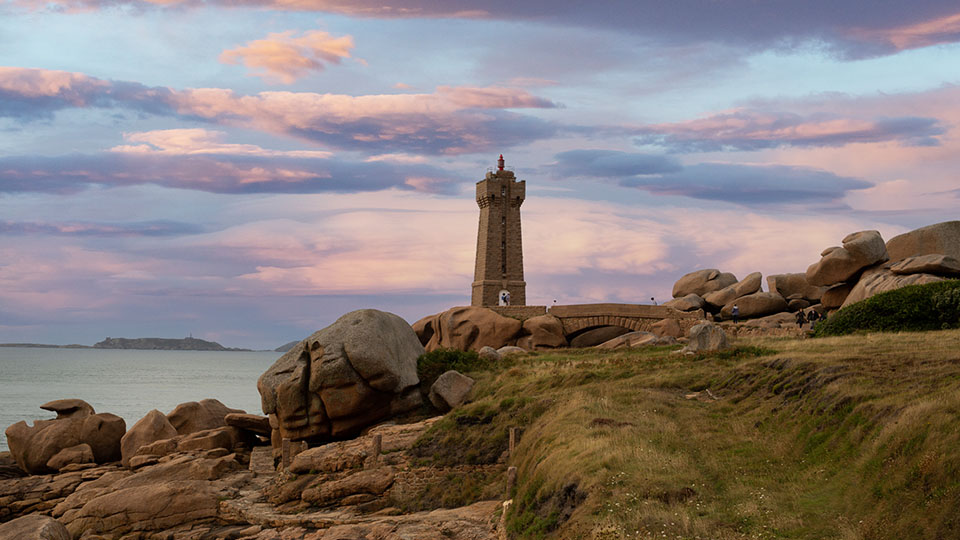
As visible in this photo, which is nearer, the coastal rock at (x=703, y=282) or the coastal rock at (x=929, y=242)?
the coastal rock at (x=929, y=242)

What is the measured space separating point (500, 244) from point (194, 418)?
3485cm

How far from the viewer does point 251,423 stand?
41.0 m

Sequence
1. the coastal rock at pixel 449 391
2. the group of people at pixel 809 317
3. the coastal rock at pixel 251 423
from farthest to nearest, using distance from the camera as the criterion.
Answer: the group of people at pixel 809 317, the coastal rock at pixel 251 423, the coastal rock at pixel 449 391

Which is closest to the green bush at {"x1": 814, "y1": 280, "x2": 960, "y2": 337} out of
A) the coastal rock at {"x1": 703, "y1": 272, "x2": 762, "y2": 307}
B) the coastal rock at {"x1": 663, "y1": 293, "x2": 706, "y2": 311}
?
the coastal rock at {"x1": 703, "y1": 272, "x2": 762, "y2": 307}

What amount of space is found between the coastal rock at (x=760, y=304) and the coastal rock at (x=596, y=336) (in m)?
12.7

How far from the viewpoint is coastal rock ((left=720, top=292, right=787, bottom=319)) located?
209 feet

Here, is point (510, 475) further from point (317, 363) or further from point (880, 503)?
point (317, 363)

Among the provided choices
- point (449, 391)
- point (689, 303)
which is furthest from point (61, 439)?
point (689, 303)

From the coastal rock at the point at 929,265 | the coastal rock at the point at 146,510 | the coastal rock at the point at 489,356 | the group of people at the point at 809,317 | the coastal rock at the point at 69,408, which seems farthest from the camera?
the group of people at the point at 809,317

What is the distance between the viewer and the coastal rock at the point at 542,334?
5494cm

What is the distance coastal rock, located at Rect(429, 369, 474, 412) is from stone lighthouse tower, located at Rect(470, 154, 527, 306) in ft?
111

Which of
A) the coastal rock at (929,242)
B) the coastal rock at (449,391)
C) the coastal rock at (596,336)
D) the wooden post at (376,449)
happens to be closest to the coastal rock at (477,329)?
the coastal rock at (596,336)

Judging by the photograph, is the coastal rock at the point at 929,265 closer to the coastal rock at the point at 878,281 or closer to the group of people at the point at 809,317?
the coastal rock at the point at 878,281

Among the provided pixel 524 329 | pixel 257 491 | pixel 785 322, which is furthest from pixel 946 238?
pixel 257 491
